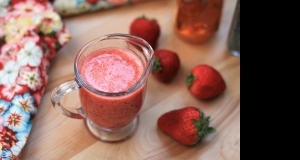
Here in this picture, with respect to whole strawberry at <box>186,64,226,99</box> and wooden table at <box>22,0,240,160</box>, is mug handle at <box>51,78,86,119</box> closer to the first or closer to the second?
wooden table at <box>22,0,240,160</box>

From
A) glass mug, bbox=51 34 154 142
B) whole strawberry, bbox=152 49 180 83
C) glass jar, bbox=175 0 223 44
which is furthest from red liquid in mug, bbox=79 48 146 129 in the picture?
glass jar, bbox=175 0 223 44

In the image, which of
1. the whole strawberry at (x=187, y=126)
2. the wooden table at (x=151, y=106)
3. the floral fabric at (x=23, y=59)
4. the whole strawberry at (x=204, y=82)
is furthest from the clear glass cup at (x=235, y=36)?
the floral fabric at (x=23, y=59)

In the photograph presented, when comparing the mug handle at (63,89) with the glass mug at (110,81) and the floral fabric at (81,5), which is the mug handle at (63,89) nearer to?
the glass mug at (110,81)

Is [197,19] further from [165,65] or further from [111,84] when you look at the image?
[111,84]
